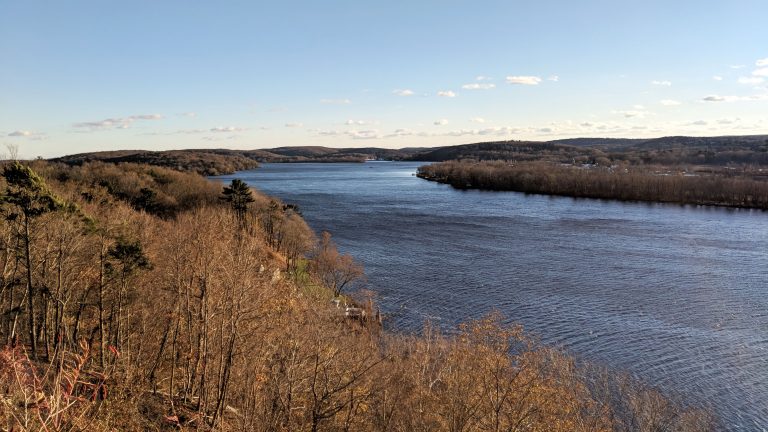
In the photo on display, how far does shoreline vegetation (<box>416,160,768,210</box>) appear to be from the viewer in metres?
80.0

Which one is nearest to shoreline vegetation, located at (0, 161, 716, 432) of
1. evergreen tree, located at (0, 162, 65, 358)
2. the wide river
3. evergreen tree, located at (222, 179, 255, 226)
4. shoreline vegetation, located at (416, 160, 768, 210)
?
evergreen tree, located at (0, 162, 65, 358)

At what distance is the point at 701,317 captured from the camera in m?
31.9

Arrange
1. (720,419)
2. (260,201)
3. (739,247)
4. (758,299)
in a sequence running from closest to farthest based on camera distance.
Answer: (720,419) → (758,299) → (739,247) → (260,201)

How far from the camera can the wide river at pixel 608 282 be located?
26.4 m

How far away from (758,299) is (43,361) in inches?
1488

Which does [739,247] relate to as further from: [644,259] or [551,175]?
[551,175]

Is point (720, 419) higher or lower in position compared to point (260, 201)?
lower

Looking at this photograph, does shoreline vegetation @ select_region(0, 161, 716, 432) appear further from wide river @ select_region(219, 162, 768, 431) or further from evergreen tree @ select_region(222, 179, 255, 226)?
evergreen tree @ select_region(222, 179, 255, 226)

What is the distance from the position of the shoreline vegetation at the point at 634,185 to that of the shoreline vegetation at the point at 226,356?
2652 inches

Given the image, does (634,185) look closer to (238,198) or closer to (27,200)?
(238,198)

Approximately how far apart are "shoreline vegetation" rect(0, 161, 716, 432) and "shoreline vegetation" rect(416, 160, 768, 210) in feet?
221

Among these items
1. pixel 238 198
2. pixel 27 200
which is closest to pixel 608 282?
pixel 238 198

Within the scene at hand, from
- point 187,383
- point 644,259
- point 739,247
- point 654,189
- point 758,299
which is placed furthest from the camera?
point 654,189

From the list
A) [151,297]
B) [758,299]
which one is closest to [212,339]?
[151,297]
